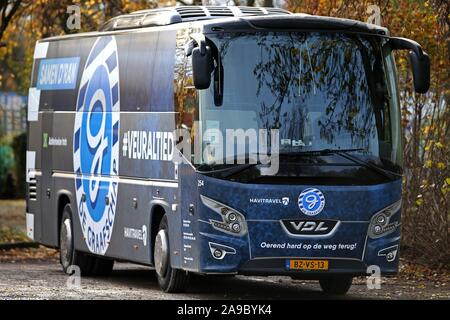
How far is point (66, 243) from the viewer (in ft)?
71.4

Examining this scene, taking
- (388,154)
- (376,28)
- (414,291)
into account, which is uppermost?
(376,28)

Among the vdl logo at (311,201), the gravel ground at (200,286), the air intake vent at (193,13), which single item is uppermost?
the air intake vent at (193,13)

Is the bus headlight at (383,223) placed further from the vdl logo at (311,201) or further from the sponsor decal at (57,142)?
the sponsor decal at (57,142)

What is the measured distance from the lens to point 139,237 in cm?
1855

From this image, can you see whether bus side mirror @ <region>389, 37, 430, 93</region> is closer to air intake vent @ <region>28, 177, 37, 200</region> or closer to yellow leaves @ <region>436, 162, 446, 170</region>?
yellow leaves @ <region>436, 162, 446, 170</region>

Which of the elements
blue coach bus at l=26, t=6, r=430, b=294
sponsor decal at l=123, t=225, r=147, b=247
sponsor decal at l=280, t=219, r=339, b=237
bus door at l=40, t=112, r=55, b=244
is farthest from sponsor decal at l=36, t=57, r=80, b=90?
sponsor decal at l=280, t=219, r=339, b=237

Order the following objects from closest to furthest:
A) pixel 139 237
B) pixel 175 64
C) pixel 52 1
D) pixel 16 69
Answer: pixel 175 64, pixel 139 237, pixel 52 1, pixel 16 69

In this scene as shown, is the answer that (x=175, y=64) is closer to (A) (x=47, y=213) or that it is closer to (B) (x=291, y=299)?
(B) (x=291, y=299)

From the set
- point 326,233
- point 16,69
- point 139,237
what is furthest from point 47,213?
point 16,69

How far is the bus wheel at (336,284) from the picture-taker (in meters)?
18.0

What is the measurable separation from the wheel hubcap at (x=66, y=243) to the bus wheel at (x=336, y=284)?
15.3 ft

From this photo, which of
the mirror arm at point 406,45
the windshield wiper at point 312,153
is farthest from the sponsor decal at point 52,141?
the mirror arm at point 406,45

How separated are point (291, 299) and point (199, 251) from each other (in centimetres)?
166

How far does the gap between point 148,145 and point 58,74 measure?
4.53m
